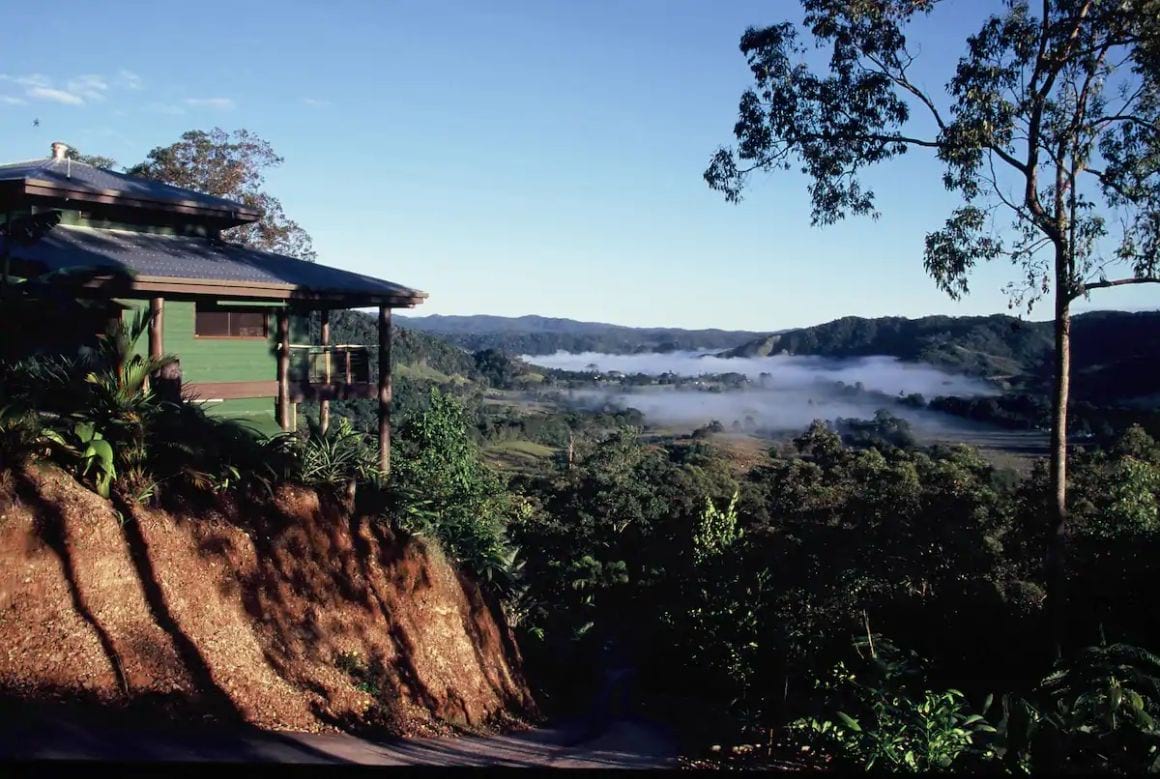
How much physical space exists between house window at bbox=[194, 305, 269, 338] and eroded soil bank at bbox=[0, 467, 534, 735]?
245 inches

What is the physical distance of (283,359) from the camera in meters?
17.1

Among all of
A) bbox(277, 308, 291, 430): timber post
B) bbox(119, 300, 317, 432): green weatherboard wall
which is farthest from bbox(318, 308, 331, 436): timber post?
bbox(119, 300, 317, 432): green weatherboard wall

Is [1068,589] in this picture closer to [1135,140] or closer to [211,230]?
[1135,140]

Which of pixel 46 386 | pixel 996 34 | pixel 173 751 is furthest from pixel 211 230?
pixel 996 34

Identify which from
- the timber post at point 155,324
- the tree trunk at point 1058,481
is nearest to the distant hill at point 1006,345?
the tree trunk at point 1058,481

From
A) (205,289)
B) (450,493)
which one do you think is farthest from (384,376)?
(205,289)

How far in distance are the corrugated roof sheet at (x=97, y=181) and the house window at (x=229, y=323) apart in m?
2.18

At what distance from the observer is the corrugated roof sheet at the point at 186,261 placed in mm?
13680

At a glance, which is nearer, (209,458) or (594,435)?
(209,458)

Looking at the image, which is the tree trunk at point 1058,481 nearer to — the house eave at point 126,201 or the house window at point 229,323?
the house window at point 229,323

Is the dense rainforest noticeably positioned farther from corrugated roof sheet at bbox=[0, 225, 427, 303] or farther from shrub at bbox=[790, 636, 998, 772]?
corrugated roof sheet at bbox=[0, 225, 427, 303]

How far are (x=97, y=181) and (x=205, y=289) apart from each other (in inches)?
176

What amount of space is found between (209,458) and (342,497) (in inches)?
86.7

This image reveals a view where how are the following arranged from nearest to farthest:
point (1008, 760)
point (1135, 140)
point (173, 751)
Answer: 1. point (1008, 760)
2. point (173, 751)
3. point (1135, 140)
